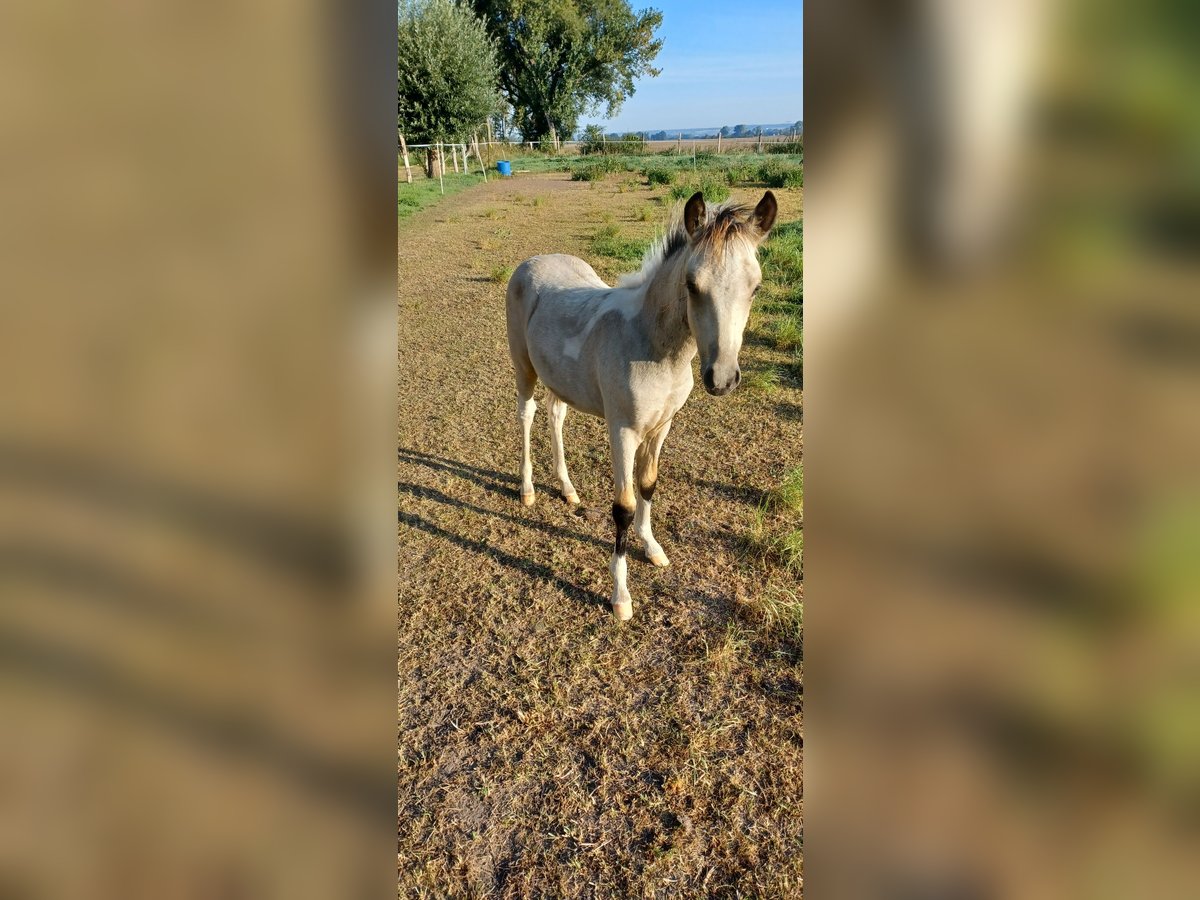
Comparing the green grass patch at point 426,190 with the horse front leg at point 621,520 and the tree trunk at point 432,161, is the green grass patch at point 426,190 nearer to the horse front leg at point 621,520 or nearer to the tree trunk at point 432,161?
the tree trunk at point 432,161

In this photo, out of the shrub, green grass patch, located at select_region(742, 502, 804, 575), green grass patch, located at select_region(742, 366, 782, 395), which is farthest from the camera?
the shrub

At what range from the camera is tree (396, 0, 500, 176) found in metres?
19.2

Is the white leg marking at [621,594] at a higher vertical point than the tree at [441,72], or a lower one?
lower

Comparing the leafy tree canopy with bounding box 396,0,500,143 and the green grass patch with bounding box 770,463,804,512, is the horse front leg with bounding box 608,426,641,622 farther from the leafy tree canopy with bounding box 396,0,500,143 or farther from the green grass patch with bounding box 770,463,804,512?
the leafy tree canopy with bounding box 396,0,500,143

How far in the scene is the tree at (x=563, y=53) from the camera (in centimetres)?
3344

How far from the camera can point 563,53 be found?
116 ft

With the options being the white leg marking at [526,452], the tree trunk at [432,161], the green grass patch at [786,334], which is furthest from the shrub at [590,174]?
the white leg marking at [526,452]

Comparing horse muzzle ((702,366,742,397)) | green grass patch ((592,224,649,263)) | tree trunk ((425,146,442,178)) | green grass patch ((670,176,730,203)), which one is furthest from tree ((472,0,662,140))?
horse muzzle ((702,366,742,397))

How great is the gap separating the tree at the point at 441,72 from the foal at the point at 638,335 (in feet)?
60.4

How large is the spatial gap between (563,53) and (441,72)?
61.8 ft
